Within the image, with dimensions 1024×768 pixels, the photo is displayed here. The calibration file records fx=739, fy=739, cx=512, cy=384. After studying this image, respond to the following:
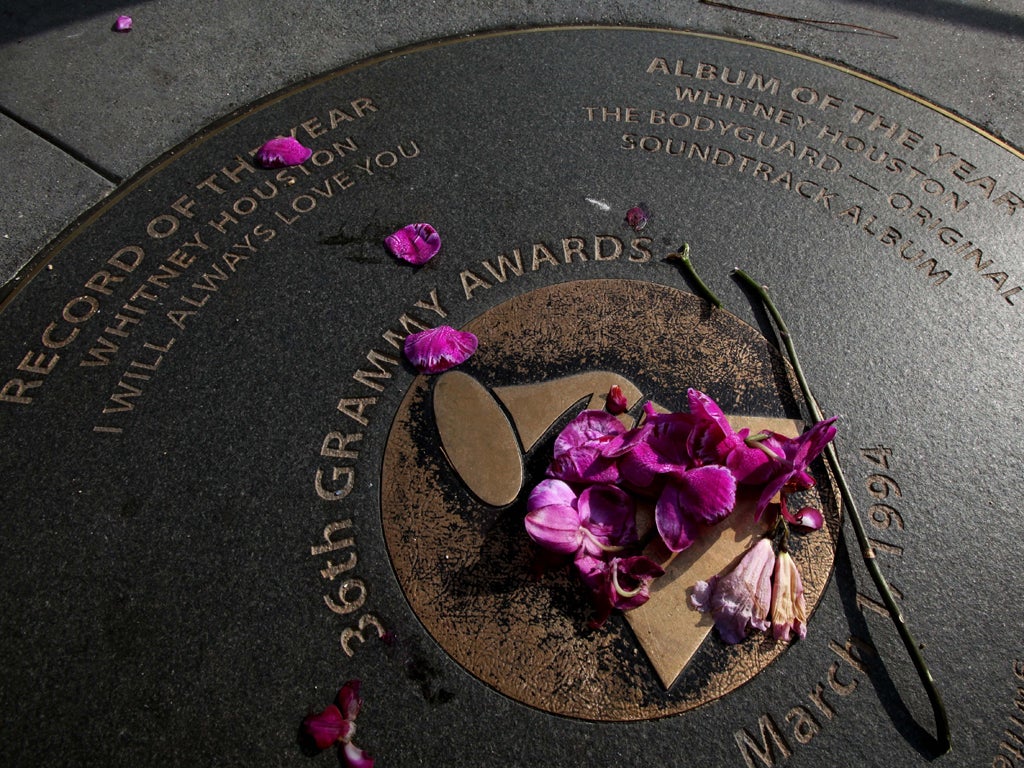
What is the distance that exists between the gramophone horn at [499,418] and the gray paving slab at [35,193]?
1.23 metres

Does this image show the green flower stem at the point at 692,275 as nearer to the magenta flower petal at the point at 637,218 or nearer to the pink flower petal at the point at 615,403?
the magenta flower petal at the point at 637,218

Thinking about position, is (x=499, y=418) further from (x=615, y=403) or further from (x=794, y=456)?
(x=794, y=456)

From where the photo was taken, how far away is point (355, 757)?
1.29 metres

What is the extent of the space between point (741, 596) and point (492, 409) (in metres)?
0.64

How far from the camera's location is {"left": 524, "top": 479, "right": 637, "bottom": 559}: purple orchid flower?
140 cm

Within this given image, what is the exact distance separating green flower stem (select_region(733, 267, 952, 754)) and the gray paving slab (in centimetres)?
190

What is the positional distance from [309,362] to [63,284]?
2.33ft

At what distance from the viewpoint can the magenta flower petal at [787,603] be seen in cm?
140

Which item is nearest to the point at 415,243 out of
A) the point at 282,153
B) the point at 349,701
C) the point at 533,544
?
the point at 282,153

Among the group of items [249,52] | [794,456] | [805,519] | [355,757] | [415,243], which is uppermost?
[249,52]

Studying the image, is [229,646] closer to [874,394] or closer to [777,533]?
[777,533]

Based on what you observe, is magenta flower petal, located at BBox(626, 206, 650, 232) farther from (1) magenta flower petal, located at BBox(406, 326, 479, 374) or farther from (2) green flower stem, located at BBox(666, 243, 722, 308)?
(1) magenta flower petal, located at BBox(406, 326, 479, 374)

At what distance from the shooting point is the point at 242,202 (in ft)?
6.76

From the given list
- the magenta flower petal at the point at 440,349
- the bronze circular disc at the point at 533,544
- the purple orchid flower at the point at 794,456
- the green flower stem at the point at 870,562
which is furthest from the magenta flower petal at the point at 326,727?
the green flower stem at the point at 870,562
